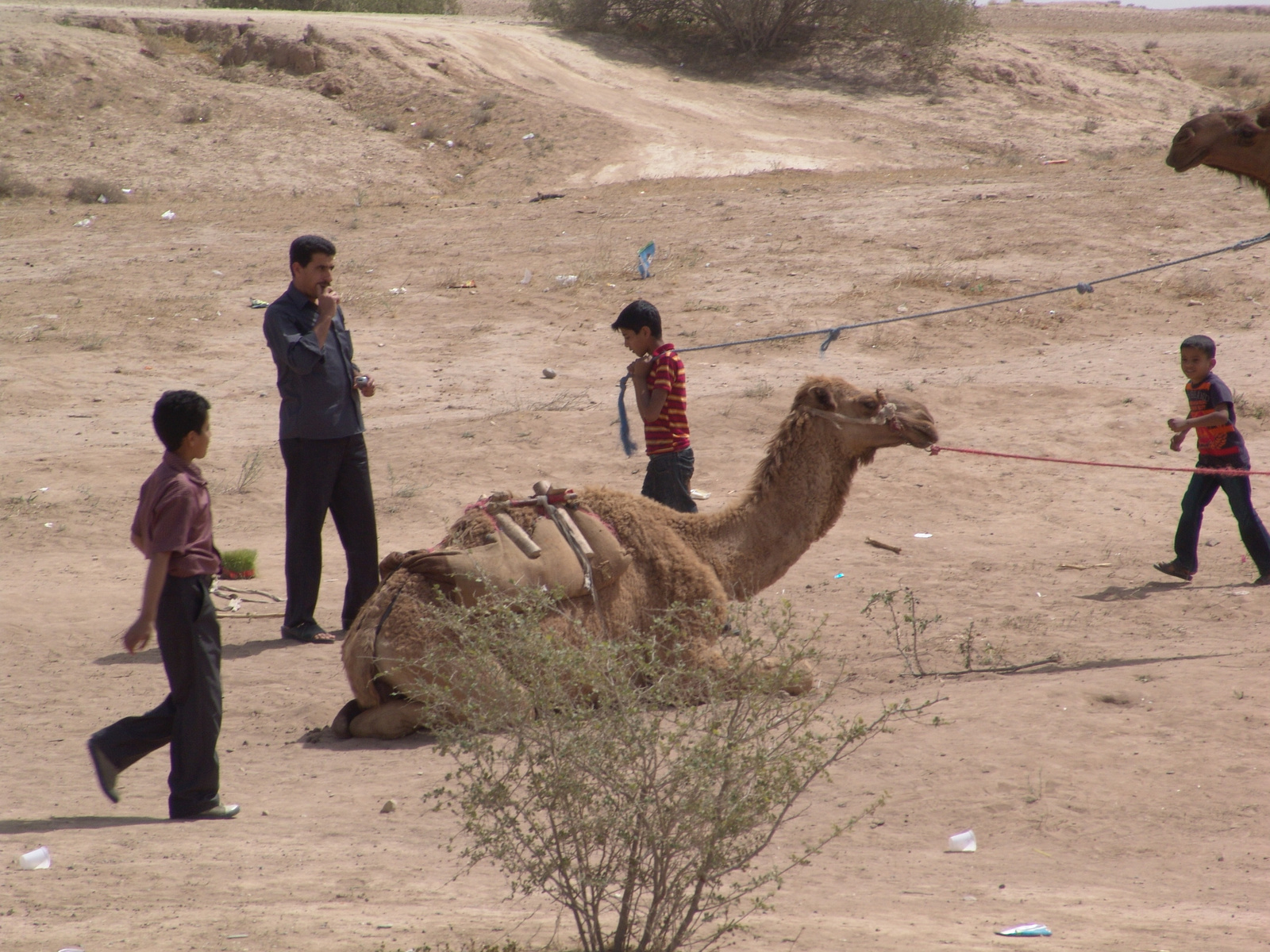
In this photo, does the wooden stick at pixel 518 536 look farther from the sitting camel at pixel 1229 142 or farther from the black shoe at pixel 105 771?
the sitting camel at pixel 1229 142

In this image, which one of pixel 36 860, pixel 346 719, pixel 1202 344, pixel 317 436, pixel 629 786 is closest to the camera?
pixel 629 786

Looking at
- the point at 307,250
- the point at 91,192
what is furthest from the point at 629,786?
the point at 91,192

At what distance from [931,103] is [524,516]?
2767 cm

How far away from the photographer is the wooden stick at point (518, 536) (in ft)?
19.3

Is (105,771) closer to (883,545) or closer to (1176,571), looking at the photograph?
(883,545)

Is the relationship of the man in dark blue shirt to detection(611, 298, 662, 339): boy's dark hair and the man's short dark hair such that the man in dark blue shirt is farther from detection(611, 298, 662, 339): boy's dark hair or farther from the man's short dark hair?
detection(611, 298, 662, 339): boy's dark hair

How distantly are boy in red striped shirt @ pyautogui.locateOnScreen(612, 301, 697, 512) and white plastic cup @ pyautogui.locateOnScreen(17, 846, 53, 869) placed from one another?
3.81 metres

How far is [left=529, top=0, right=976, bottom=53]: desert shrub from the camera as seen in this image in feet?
111

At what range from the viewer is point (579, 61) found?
3175 cm

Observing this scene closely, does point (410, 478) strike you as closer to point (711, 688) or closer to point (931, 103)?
point (711, 688)

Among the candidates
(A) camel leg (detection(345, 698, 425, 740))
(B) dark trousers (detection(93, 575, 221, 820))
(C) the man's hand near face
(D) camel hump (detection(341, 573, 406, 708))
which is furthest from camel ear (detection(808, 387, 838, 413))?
(B) dark trousers (detection(93, 575, 221, 820))

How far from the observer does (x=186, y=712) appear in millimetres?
4879

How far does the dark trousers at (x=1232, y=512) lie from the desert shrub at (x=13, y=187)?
19.8 m

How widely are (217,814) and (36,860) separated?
0.75 metres
